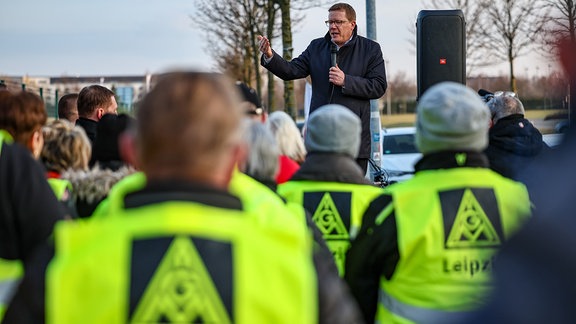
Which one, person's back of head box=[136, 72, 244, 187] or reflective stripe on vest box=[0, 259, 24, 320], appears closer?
person's back of head box=[136, 72, 244, 187]

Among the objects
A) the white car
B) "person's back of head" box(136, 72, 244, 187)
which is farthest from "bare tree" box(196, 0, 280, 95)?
"person's back of head" box(136, 72, 244, 187)

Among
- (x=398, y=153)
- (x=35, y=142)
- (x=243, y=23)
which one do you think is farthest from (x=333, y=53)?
(x=243, y=23)

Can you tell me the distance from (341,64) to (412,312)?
401 centimetres

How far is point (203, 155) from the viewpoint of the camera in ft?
6.44

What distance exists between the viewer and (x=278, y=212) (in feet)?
9.18

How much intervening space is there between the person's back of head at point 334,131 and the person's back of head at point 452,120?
0.77 metres

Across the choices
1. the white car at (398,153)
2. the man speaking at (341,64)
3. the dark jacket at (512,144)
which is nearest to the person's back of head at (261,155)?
the dark jacket at (512,144)

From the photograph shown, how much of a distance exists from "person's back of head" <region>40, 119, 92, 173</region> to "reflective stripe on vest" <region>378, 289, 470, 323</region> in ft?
6.97

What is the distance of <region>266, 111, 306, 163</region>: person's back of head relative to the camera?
4.91 metres

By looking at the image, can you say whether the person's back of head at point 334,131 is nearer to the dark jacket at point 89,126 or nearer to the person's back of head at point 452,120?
the person's back of head at point 452,120

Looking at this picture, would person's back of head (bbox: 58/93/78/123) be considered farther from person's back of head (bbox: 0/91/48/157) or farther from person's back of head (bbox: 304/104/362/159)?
person's back of head (bbox: 304/104/362/159)

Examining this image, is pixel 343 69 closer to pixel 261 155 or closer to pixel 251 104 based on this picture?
pixel 251 104

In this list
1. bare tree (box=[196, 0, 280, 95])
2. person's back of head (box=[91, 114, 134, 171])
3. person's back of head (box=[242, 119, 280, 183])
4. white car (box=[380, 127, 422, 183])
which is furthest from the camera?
bare tree (box=[196, 0, 280, 95])

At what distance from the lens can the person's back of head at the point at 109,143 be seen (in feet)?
17.5
